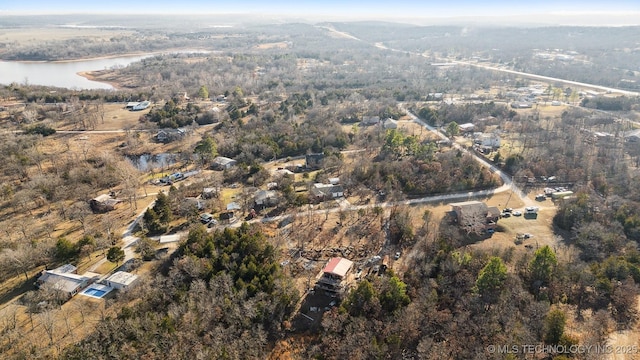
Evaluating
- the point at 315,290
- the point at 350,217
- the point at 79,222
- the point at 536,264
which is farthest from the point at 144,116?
the point at 536,264

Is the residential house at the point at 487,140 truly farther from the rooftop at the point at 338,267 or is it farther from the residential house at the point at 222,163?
the rooftop at the point at 338,267

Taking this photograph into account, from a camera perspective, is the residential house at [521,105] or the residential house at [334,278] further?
the residential house at [521,105]

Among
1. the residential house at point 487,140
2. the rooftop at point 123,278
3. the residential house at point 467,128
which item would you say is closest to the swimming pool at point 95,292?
the rooftop at point 123,278

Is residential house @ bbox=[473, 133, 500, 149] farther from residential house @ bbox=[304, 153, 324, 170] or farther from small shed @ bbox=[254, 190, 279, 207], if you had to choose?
small shed @ bbox=[254, 190, 279, 207]

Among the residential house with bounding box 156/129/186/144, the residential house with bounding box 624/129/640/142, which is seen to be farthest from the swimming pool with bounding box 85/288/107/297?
the residential house with bounding box 624/129/640/142

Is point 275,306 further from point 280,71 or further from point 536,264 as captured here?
point 280,71
